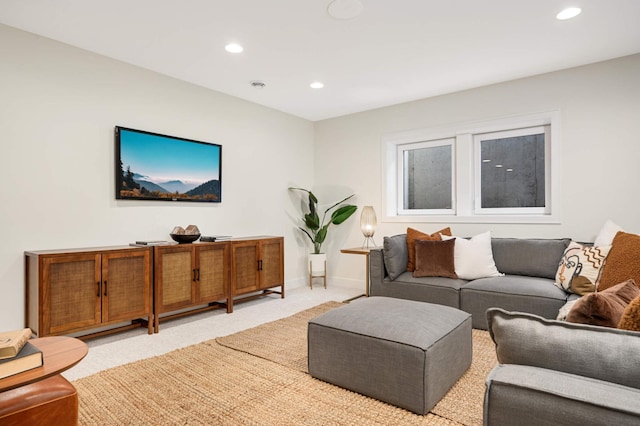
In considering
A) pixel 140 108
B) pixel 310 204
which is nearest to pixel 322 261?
pixel 310 204

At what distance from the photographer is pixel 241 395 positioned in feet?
6.84

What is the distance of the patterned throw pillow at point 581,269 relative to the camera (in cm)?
283

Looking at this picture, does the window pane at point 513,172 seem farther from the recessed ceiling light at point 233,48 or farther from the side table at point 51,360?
the side table at point 51,360

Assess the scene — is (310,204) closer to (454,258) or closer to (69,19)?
(454,258)

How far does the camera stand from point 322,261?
5.16 m

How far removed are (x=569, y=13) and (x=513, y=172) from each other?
184cm

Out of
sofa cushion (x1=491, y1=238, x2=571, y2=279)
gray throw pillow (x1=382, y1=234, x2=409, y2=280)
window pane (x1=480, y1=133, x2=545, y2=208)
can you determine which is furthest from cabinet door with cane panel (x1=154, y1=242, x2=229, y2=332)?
window pane (x1=480, y1=133, x2=545, y2=208)

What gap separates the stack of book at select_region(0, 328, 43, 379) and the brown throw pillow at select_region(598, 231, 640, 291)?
3239 millimetres

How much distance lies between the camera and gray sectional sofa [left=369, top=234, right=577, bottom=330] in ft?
9.84

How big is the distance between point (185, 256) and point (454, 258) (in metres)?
2.64

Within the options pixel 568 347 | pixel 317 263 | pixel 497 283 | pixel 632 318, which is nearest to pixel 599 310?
pixel 632 318

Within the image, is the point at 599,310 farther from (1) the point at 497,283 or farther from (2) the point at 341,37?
(2) the point at 341,37

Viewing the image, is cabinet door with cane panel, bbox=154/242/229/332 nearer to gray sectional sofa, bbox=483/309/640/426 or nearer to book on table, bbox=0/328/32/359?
book on table, bbox=0/328/32/359

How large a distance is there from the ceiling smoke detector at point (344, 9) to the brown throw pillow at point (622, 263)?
8.24 ft
